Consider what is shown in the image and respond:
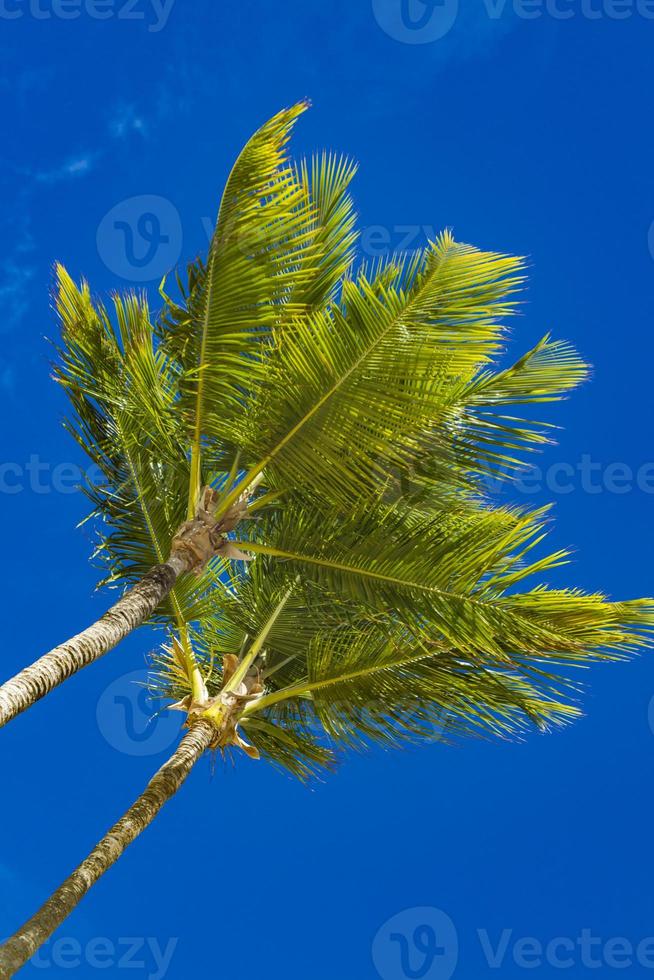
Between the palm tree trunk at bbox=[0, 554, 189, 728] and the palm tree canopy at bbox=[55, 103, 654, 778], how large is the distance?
78cm

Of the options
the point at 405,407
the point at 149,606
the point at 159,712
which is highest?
the point at 405,407

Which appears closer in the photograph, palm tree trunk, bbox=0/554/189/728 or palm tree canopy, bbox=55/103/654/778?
palm tree trunk, bbox=0/554/189/728

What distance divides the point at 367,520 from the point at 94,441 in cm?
270

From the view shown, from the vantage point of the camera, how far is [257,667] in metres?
9.02

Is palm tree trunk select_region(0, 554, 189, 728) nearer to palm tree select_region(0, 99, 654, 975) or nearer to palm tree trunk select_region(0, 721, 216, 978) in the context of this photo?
palm tree select_region(0, 99, 654, 975)

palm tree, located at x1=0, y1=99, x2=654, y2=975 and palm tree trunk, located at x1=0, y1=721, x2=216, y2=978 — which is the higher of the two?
palm tree, located at x1=0, y1=99, x2=654, y2=975

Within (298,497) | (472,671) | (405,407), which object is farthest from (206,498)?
(472,671)

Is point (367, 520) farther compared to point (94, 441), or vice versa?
point (94, 441)

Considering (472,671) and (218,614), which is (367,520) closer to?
(472,671)

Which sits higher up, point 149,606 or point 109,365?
point 109,365

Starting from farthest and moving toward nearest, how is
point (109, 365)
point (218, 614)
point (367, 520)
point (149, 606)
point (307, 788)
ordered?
point (218, 614) → point (307, 788) → point (109, 365) → point (367, 520) → point (149, 606)

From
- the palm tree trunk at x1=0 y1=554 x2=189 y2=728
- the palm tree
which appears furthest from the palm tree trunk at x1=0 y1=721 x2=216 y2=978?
the palm tree trunk at x1=0 y1=554 x2=189 y2=728

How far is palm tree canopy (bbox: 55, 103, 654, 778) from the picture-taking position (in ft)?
22.9

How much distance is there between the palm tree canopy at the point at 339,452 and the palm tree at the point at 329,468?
18 millimetres
